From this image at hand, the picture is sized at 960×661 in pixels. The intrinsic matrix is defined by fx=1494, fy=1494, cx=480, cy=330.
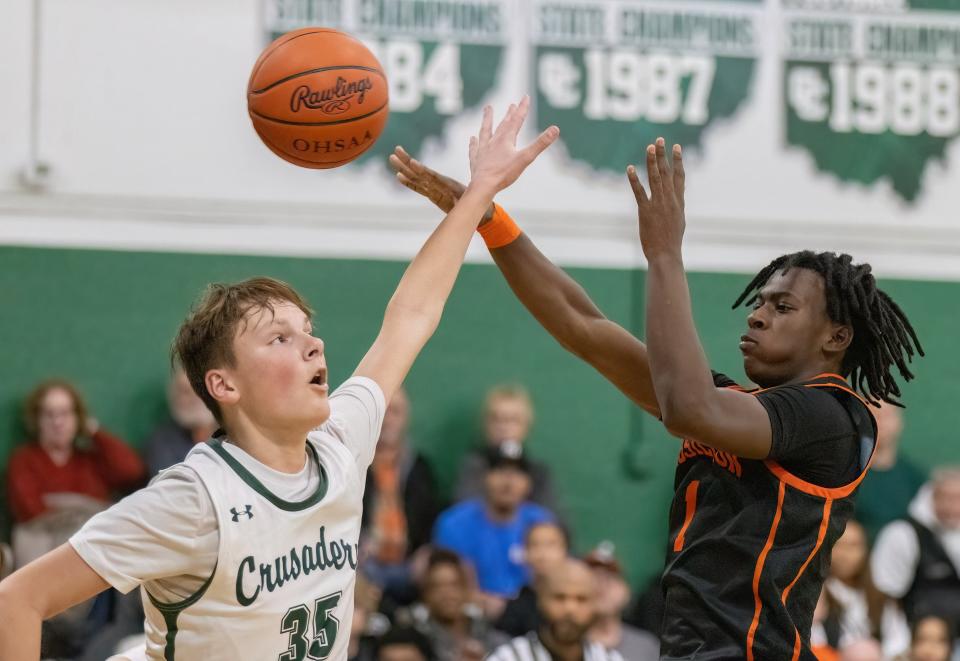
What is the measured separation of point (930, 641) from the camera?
863 cm

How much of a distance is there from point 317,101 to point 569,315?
1011 mm

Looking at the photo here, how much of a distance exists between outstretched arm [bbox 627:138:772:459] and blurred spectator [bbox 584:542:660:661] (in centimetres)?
432

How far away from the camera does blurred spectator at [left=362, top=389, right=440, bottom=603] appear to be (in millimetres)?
8586

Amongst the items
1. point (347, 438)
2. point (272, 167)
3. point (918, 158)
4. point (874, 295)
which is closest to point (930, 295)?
point (918, 158)

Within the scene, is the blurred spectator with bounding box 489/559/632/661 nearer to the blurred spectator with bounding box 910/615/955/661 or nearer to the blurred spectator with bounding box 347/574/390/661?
the blurred spectator with bounding box 347/574/390/661

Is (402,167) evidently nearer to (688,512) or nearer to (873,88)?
(688,512)

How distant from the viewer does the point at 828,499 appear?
3803mm

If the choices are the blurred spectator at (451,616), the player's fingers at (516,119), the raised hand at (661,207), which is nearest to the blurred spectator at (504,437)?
the blurred spectator at (451,616)

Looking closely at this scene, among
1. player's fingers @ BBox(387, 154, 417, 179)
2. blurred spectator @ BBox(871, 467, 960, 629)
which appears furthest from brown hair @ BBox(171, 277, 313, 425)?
blurred spectator @ BBox(871, 467, 960, 629)

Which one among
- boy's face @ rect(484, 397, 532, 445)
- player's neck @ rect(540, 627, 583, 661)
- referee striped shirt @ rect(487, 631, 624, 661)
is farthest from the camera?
boy's face @ rect(484, 397, 532, 445)

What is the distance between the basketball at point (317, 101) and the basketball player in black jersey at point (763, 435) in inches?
45.4

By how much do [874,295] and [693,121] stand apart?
22.4ft

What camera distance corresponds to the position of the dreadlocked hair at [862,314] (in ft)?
13.0

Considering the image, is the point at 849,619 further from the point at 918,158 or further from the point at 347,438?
the point at 347,438
